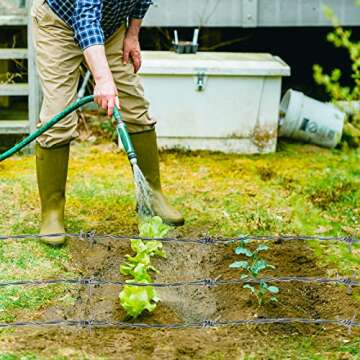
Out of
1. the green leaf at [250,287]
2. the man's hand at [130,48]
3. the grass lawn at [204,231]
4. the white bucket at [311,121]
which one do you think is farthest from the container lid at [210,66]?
the green leaf at [250,287]

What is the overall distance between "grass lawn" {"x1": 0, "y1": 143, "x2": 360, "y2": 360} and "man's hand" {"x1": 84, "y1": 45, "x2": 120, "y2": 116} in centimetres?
91

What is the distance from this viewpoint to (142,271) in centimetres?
435

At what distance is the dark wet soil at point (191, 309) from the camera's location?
378 centimetres

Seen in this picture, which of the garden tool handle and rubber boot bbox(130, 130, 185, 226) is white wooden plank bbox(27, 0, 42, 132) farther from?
the garden tool handle

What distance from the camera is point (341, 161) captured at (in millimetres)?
6684

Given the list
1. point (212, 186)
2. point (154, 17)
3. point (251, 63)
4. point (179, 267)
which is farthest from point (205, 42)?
point (179, 267)

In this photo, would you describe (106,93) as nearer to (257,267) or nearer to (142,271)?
(142,271)

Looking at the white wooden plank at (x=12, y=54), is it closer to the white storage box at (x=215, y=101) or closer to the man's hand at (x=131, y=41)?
the white storage box at (x=215, y=101)

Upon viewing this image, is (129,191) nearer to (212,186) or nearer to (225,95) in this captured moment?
Answer: (212,186)

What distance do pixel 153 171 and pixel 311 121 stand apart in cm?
208

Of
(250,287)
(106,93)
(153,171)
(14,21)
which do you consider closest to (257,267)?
(250,287)

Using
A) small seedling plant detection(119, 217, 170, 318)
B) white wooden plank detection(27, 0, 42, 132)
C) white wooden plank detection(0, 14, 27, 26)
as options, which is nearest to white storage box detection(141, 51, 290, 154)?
white wooden plank detection(27, 0, 42, 132)

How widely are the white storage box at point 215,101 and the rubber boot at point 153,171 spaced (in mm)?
1371

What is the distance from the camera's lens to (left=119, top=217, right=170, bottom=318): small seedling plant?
13.3ft
